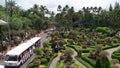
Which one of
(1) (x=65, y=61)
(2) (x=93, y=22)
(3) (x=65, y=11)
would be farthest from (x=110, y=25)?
(1) (x=65, y=61)

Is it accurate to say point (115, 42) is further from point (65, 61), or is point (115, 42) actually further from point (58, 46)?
point (65, 61)

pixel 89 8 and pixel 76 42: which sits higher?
pixel 89 8

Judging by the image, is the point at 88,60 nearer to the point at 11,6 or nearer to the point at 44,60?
the point at 44,60

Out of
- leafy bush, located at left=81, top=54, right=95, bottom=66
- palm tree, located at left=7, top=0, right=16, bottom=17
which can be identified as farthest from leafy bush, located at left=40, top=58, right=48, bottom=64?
palm tree, located at left=7, top=0, right=16, bottom=17

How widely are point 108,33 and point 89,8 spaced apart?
38.3 meters

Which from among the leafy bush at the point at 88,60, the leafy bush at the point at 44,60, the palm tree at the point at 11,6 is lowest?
the leafy bush at the point at 88,60

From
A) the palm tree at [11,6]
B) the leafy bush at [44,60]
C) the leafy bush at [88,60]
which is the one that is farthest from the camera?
the palm tree at [11,6]

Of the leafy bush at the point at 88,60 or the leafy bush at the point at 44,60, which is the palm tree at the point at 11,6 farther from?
the leafy bush at the point at 44,60

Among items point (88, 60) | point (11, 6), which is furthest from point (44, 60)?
point (11, 6)

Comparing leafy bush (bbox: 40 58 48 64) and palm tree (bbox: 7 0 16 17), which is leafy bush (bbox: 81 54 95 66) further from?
palm tree (bbox: 7 0 16 17)

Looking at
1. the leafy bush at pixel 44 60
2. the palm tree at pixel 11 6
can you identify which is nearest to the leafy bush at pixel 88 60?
the leafy bush at pixel 44 60

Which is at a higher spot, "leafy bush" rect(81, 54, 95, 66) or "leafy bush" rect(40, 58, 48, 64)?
"leafy bush" rect(40, 58, 48, 64)

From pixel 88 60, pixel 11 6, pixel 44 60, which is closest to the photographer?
pixel 44 60

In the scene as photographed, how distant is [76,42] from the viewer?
5816cm
